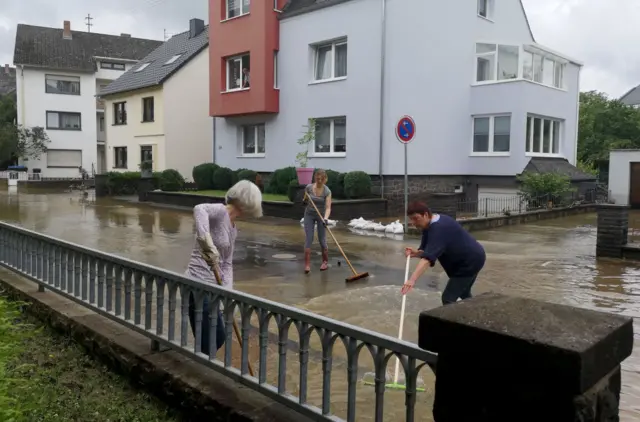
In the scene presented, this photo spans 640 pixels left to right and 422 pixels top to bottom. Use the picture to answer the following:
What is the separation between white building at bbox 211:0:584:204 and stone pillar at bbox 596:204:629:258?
31.1ft

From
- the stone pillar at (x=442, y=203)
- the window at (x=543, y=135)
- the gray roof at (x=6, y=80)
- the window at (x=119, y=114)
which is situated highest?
the gray roof at (x=6, y=80)

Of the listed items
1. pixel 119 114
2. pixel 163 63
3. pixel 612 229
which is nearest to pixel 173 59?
pixel 163 63

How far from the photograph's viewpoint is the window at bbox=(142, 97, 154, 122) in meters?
30.9

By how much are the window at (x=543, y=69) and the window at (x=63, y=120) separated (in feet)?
114

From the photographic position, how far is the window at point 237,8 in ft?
79.1

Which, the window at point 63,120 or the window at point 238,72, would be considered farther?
the window at point 63,120

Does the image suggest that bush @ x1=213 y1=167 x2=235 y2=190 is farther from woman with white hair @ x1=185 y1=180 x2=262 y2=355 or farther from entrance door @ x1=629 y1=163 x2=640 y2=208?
woman with white hair @ x1=185 y1=180 x2=262 y2=355

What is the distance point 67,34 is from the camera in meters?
46.9

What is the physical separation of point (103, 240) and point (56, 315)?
751 cm

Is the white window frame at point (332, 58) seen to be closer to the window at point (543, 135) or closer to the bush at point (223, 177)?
the bush at point (223, 177)

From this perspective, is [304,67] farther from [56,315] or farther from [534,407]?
[534,407]

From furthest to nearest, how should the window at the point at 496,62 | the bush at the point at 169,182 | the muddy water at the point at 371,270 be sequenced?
the bush at the point at 169,182, the window at the point at 496,62, the muddy water at the point at 371,270

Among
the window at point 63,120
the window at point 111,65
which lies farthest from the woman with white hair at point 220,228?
the window at point 111,65

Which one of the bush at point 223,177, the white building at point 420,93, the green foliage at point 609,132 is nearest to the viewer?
the white building at point 420,93
